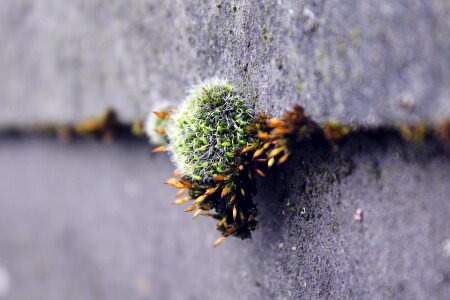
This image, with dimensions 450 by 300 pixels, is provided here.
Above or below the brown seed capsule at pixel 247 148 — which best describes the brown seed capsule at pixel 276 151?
above

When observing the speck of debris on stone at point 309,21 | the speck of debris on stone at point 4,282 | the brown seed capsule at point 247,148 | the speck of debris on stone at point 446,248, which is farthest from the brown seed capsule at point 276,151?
the speck of debris on stone at point 4,282

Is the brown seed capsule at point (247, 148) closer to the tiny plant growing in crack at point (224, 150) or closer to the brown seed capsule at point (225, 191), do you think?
the tiny plant growing in crack at point (224, 150)

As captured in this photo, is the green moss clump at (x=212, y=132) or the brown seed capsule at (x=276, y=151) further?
the green moss clump at (x=212, y=132)

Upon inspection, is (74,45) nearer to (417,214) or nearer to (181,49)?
(181,49)

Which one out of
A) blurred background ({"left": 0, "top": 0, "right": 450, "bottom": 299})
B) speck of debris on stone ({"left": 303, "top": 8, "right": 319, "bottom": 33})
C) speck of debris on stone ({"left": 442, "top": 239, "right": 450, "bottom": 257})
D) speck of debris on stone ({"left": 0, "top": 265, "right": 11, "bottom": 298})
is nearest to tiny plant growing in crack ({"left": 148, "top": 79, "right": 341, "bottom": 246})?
blurred background ({"left": 0, "top": 0, "right": 450, "bottom": 299})

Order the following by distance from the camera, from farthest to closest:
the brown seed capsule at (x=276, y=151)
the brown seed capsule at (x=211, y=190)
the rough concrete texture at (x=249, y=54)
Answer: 1. the brown seed capsule at (x=211, y=190)
2. the brown seed capsule at (x=276, y=151)
3. the rough concrete texture at (x=249, y=54)

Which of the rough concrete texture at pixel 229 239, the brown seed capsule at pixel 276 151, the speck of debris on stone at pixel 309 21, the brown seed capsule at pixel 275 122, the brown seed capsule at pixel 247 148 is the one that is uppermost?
the speck of debris on stone at pixel 309 21

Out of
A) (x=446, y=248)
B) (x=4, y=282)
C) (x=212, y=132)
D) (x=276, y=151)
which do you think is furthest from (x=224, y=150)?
(x=4, y=282)
